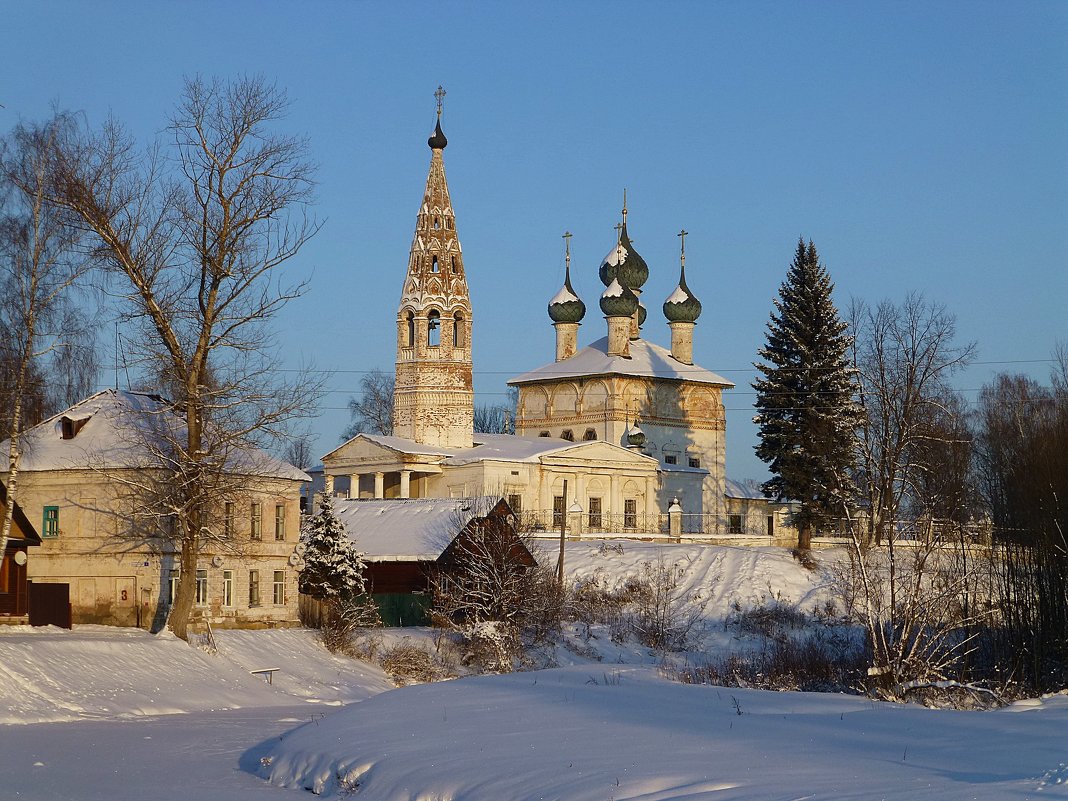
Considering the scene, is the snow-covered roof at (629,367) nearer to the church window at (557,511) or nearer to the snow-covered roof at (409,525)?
the church window at (557,511)

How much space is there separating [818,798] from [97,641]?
2107 cm

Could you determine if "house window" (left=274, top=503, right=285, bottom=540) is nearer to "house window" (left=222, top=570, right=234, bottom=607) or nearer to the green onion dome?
"house window" (left=222, top=570, right=234, bottom=607)

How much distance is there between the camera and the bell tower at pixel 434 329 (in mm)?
58844

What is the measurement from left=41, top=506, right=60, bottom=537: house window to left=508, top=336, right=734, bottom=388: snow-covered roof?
117ft

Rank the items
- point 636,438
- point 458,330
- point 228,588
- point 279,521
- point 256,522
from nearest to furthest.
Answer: point 228,588, point 256,522, point 279,521, point 458,330, point 636,438

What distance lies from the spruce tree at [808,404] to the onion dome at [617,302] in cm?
1885

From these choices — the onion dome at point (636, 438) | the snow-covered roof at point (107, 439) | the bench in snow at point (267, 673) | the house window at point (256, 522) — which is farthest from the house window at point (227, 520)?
the onion dome at point (636, 438)

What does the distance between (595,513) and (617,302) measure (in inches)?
505

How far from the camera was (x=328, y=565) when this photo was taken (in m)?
39.8

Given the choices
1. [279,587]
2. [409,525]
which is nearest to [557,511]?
[409,525]

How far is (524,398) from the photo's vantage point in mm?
72500

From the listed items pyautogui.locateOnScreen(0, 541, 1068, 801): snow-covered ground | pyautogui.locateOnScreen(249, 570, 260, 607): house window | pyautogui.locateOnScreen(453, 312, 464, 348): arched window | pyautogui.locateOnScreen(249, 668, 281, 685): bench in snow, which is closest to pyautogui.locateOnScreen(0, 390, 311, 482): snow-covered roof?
pyautogui.locateOnScreen(249, 570, 260, 607): house window

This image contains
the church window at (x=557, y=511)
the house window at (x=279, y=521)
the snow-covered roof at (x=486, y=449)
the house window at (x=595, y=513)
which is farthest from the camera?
the house window at (x=595, y=513)

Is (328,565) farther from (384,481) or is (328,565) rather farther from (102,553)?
(384,481)
